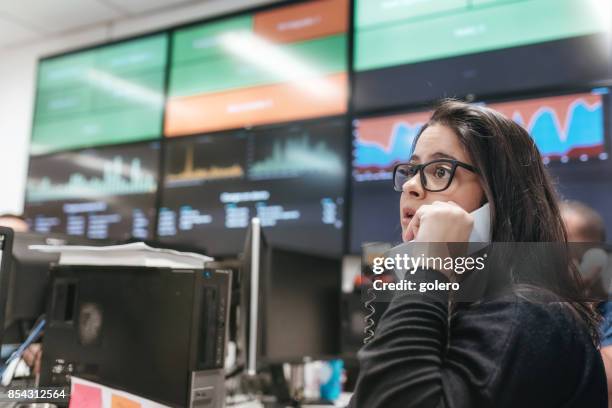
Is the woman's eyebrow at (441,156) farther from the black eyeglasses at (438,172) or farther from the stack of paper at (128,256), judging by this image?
the stack of paper at (128,256)

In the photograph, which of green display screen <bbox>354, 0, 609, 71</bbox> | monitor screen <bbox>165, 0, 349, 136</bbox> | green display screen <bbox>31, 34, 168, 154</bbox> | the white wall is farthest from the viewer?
the white wall

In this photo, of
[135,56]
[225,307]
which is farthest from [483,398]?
[135,56]

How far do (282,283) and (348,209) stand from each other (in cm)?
93

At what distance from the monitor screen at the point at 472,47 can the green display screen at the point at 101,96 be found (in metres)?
1.34

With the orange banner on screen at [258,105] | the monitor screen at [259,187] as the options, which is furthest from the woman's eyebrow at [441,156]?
the orange banner on screen at [258,105]

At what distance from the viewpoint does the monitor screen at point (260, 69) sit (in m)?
2.96

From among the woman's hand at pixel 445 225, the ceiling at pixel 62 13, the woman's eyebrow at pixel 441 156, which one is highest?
the ceiling at pixel 62 13

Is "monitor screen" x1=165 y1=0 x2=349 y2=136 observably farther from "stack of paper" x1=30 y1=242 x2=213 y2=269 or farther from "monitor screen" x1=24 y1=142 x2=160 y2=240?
"stack of paper" x1=30 y1=242 x2=213 y2=269

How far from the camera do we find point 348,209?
277 centimetres

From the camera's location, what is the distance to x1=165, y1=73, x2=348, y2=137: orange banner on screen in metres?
2.92

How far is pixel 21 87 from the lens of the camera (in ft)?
13.9

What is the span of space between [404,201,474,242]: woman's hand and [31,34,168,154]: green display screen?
273 cm

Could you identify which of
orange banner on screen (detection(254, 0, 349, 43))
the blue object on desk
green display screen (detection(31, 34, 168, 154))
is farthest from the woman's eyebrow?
green display screen (detection(31, 34, 168, 154))

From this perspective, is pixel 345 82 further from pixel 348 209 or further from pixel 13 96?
pixel 13 96
